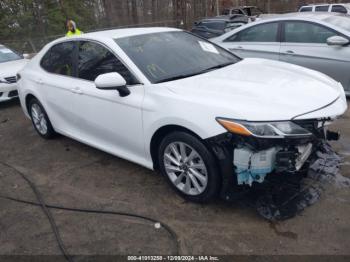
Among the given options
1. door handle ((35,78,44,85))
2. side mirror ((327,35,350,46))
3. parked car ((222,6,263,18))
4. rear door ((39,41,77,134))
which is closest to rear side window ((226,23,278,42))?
side mirror ((327,35,350,46))

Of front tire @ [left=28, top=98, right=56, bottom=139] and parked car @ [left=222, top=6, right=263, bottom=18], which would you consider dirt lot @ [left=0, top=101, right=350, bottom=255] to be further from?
parked car @ [left=222, top=6, right=263, bottom=18]

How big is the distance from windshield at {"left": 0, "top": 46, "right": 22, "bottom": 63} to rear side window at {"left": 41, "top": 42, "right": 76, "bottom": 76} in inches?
173

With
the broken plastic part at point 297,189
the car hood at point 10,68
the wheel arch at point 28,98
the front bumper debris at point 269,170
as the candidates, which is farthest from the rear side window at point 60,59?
the car hood at point 10,68

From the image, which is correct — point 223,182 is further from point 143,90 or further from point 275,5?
point 275,5

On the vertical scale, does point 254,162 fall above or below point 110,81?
below

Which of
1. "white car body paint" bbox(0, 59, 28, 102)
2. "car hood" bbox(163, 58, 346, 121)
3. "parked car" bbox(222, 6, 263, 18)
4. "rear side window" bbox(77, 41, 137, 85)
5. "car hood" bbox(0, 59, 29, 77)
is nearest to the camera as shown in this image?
"car hood" bbox(163, 58, 346, 121)

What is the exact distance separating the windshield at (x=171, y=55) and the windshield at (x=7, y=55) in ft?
19.6

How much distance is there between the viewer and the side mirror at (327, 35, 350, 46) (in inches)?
227

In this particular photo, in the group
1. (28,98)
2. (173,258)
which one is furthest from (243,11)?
(173,258)

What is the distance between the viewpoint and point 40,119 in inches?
217

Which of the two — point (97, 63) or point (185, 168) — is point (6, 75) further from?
point (185, 168)

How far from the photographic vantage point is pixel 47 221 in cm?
354

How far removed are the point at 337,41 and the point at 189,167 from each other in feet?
12.4

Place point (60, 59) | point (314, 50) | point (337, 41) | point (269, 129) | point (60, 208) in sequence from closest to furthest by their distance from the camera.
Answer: point (269, 129) → point (60, 208) → point (60, 59) → point (337, 41) → point (314, 50)
